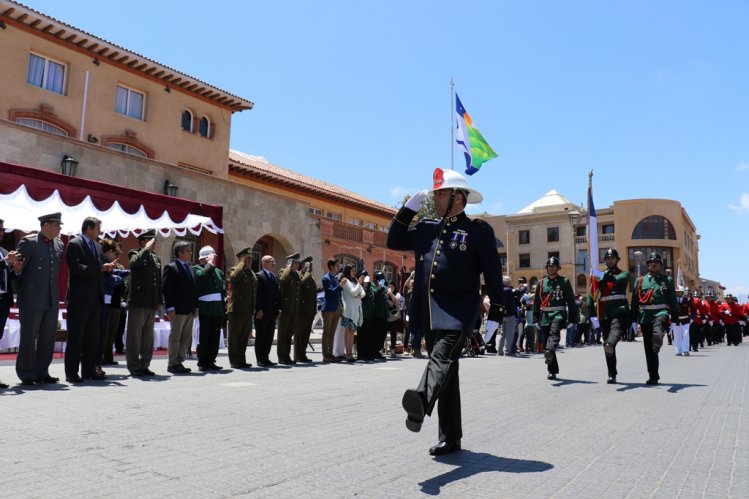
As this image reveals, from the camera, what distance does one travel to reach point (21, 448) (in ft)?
13.8

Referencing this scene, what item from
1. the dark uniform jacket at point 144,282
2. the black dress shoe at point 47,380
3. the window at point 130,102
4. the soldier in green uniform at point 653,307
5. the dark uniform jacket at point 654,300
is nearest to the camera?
the black dress shoe at point 47,380

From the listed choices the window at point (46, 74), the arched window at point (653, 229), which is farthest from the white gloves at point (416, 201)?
the arched window at point (653, 229)

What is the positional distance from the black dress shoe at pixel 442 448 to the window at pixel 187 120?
89.6 ft

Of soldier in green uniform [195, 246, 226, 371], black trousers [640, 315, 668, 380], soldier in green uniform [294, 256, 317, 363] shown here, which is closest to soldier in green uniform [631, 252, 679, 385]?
black trousers [640, 315, 668, 380]

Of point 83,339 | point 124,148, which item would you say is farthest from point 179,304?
point 124,148

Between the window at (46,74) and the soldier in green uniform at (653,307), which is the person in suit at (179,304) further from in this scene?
the window at (46,74)

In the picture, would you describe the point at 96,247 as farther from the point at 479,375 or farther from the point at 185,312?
the point at 479,375

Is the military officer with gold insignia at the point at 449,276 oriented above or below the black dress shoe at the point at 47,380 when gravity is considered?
above

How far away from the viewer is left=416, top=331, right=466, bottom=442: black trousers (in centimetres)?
427

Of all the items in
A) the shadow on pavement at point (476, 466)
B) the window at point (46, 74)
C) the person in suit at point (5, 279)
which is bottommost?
the shadow on pavement at point (476, 466)

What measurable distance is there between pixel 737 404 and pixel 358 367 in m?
6.40

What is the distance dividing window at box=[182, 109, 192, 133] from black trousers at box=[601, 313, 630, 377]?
24.1 m

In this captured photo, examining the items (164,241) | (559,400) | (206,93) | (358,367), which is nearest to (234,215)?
(164,241)

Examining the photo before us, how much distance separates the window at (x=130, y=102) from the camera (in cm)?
2631
